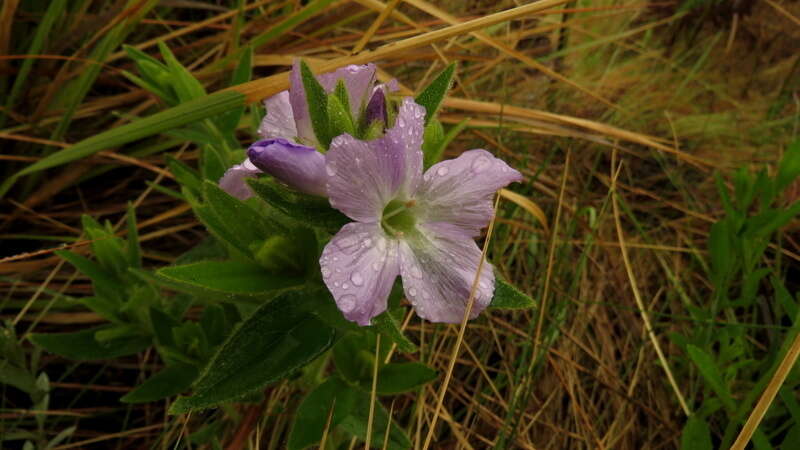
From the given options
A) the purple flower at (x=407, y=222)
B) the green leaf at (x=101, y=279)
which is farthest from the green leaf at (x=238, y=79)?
the purple flower at (x=407, y=222)

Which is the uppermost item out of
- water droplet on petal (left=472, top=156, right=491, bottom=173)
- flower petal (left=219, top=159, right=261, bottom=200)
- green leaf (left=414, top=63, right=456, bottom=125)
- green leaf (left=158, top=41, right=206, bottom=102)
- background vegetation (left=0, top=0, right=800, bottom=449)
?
green leaf (left=414, top=63, right=456, bottom=125)

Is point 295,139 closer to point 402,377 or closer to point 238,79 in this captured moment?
point 402,377

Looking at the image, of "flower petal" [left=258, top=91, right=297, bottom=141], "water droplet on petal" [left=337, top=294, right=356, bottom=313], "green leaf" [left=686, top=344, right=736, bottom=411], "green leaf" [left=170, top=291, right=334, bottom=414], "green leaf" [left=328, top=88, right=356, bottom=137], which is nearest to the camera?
"water droplet on petal" [left=337, top=294, right=356, bottom=313]

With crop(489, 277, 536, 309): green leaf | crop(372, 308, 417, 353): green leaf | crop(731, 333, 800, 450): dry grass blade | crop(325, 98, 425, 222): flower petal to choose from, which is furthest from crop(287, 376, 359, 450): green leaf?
crop(731, 333, 800, 450): dry grass blade

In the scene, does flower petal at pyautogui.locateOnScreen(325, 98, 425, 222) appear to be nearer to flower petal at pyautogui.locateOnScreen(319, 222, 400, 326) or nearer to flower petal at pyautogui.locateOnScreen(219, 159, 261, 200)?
flower petal at pyautogui.locateOnScreen(319, 222, 400, 326)

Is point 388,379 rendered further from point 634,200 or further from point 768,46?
point 768,46

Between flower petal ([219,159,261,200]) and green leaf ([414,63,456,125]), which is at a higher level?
green leaf ([414,63,456,125])

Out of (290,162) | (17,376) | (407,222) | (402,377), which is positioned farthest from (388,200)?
(17,376)
